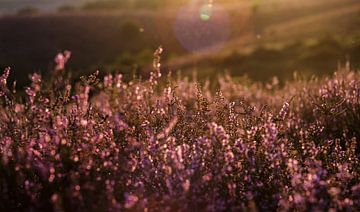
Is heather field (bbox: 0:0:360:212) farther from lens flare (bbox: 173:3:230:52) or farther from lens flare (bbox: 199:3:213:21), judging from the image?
lens flare (bbox: 199:3:213:21)

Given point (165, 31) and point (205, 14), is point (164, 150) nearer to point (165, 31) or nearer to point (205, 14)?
point (165, 31)

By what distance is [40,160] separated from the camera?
13.9ft

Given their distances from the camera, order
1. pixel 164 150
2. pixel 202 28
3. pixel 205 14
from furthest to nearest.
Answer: pixel 205 14, pixel 202 28, pixel 164 150

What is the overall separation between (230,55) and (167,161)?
30543 millimetres

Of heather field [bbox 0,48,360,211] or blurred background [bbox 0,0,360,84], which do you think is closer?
heather field [bbox 0,48,360,211]

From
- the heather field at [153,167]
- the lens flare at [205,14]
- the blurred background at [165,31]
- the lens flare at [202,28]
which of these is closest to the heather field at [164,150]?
the heather field at [153,167]

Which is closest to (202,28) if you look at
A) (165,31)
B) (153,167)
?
(165,31)

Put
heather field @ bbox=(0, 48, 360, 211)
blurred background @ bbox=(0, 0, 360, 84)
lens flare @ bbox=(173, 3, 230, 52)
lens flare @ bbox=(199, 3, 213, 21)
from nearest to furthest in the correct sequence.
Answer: heather field @ bbox=(0, 48, 360, 211)
blurred background @ bbox=(0, 0, 360, 84)
lens flare @ bbox=(173, 3, 230, 52)
lens flare @ bbox=(199, 3, 213, 21)

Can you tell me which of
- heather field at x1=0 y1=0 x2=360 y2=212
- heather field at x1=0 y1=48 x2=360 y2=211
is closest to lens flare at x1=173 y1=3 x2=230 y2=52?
heather field at x1=0 y1=0 x2=360 y2=212

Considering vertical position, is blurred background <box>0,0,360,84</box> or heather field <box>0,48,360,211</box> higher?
blurred background <box>0,0,360,84</box>

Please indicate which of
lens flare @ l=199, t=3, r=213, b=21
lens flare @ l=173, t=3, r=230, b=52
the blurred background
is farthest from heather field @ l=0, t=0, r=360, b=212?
lens flare @ l=199, t=3, r=213, b=21

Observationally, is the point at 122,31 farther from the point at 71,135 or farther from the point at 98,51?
the point at 71,135

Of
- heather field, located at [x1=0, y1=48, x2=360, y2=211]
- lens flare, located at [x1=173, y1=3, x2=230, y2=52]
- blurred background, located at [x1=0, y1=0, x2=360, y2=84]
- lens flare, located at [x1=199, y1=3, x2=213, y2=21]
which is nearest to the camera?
heather field, located at [x1=0, y1=48, x2=360, y2=211]

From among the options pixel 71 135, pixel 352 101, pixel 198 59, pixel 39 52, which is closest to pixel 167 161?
pixel 71 135
